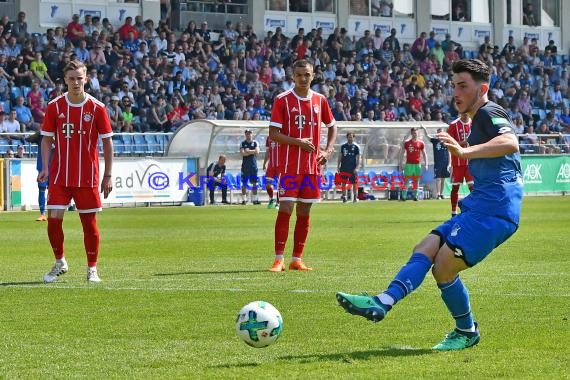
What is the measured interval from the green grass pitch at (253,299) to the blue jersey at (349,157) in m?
16.9

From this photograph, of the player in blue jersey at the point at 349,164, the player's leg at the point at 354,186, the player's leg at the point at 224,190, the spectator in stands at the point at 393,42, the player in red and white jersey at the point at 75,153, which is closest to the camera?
the player in red and white jersey at the point at 75,153

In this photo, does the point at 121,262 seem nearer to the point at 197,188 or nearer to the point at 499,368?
the point at 499,368

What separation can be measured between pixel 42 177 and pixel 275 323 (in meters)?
5.66

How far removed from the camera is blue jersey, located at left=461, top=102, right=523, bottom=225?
25.9ft

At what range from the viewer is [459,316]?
809 centimetres

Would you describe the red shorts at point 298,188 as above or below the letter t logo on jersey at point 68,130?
below

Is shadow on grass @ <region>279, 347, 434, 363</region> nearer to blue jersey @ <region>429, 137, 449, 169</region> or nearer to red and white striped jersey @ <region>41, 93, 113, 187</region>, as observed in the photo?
red and white striped jersey @ <region>41, 93, 113, 187</region>

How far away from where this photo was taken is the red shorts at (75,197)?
12.9 m

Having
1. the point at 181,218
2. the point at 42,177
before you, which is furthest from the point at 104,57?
the point at 42,177

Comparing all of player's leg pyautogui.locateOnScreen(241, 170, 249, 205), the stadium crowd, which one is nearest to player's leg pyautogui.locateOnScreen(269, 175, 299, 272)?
the stadium crowd

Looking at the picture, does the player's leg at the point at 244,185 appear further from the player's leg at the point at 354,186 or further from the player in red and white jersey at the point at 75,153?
the player in red and white jersey at the point at 75,153

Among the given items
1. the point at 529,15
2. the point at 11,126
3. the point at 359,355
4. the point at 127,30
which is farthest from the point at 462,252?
the point at 529,15

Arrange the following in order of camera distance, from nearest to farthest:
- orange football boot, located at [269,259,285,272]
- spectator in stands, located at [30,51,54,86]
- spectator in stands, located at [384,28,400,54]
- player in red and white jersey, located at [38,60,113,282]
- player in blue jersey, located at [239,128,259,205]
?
1. player in red and white jersey, located at [38,60,113,282]
2. orange football boot, located at [269,259,285,272]
3. player in blue jersey, located at [239,128,259,205]
4. spectator in stands, located at [30,51,54,86]
5. spectator in stands, located at [384,28,400,54]

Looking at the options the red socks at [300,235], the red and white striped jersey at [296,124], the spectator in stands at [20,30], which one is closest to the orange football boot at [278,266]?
the red socks at [300,235]
